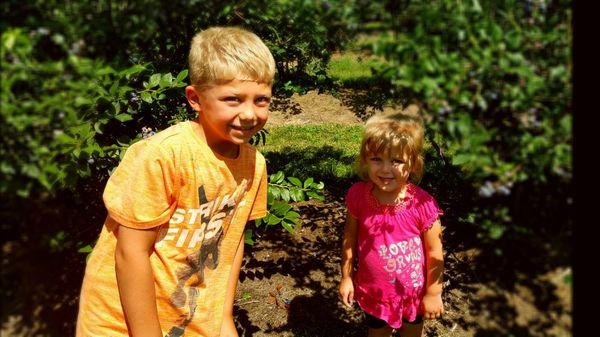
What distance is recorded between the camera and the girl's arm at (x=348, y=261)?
2963mm

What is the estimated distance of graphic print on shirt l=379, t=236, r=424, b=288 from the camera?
2801 mm

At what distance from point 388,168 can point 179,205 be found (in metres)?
1.17

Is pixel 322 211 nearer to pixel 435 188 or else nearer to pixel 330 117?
pixel 435 188

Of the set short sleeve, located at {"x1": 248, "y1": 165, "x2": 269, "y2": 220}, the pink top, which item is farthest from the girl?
short sleeve, located at {"x1": 248, "y1": 165, "x2": 269, "y2": 220}

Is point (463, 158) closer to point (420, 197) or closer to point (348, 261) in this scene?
point (420, 197)

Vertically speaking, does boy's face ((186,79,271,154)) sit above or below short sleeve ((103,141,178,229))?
above

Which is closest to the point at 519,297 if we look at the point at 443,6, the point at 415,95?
the point at 415,95

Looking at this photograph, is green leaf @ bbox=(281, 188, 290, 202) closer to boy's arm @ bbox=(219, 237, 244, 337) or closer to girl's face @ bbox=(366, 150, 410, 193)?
girl's face @ bbox=(366, 150, 410, 193)

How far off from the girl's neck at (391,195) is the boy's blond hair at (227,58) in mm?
1140

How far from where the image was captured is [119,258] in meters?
1.88

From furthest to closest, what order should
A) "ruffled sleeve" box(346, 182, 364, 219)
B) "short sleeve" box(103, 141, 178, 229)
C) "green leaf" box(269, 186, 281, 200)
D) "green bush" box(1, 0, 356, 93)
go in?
"green leaf" box(269, 186, 281, 200) < "ruffled sleeve" box(346, 182, 364, 219) < "short sleeve" box(103, 141, 178, 229) < "green bush" box(1, 0, 356, 93)

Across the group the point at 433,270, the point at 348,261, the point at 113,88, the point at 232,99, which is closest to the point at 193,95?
the point at 232,99

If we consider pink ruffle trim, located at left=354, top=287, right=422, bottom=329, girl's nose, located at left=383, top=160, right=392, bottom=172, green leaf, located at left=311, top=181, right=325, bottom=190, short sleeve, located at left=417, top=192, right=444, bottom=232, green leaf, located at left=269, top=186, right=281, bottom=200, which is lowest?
pink ruffle trim, located at left=354, top=287, right=422, bottom=329

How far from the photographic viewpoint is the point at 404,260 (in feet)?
9.17
